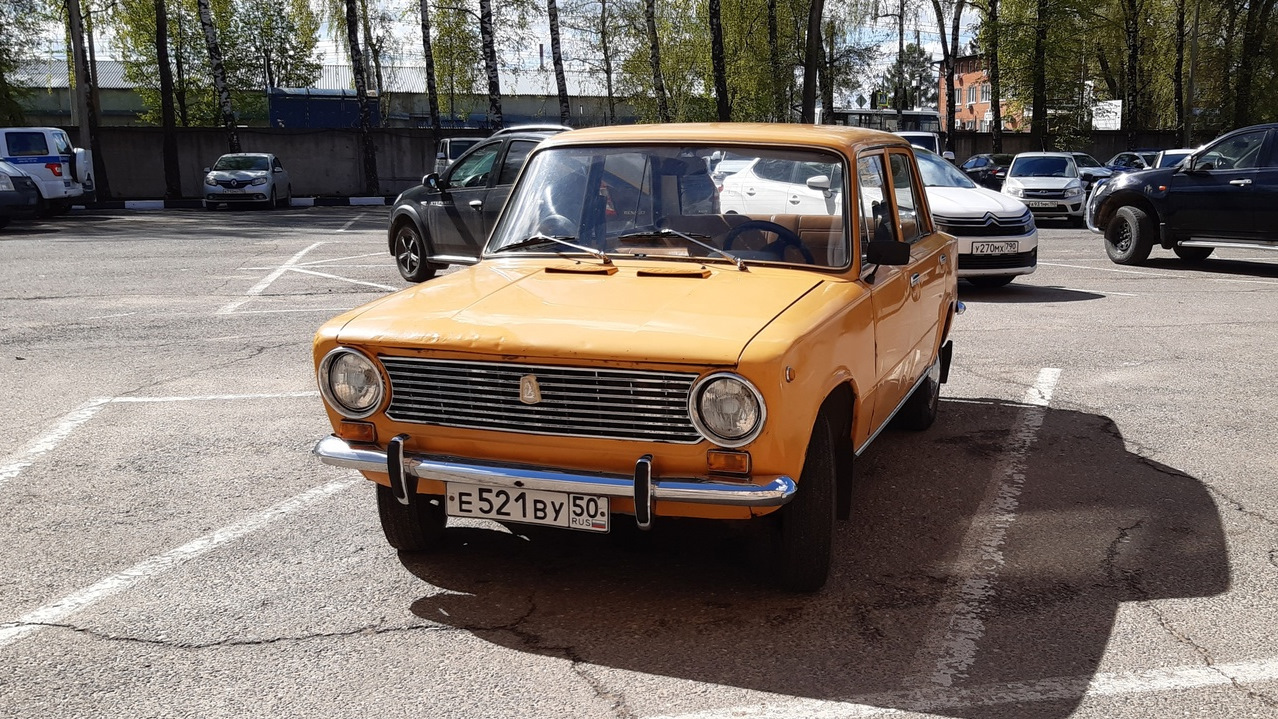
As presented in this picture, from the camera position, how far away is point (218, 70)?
109 ft

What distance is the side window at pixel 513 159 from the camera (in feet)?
43.4

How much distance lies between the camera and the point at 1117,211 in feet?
52.3

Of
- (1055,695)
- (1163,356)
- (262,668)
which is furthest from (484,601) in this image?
(1163,356)

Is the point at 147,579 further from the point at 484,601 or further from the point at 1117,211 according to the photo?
the point at 1117,211

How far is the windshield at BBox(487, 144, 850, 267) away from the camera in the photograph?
4.76 metres

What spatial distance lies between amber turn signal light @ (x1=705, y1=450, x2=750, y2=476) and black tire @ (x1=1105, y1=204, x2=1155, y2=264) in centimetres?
1351

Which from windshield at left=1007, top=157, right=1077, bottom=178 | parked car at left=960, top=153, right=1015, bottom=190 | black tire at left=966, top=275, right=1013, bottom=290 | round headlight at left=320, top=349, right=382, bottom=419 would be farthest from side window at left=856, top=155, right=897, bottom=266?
parked car at left=960, top=153, right=1015, bottom=190

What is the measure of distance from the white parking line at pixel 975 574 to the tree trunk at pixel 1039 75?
3675cm

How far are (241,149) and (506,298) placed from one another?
35930 millimetres

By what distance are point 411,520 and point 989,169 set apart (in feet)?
92.3

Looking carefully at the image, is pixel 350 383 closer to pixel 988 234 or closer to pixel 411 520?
pixel 411 520

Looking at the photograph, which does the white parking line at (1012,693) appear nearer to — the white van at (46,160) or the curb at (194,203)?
the white van at (46,160)

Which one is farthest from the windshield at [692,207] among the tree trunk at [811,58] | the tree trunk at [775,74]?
the tree trunk at [775,74]

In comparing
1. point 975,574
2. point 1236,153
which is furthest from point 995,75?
point 975,574
